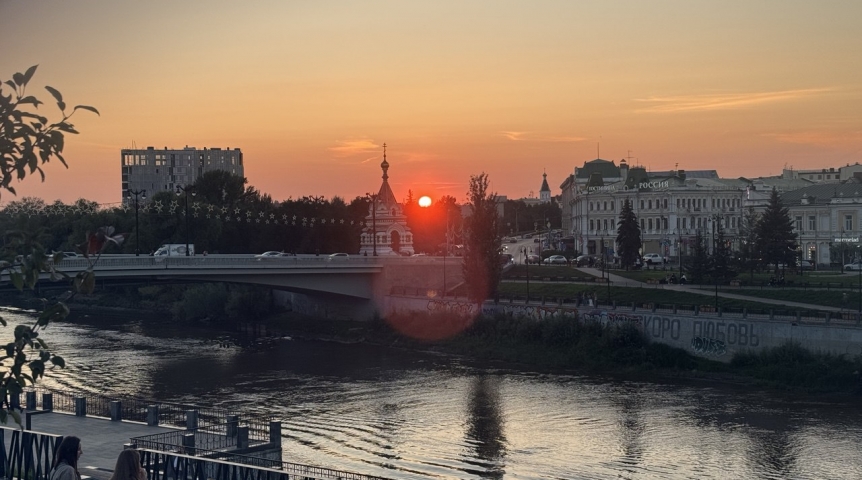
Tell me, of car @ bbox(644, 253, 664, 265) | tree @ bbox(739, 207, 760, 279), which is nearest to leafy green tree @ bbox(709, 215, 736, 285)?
tree @ bbox(739, 207, 760, 279)

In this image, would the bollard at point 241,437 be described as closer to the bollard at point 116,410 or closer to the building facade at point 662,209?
the bollard at point 116,410

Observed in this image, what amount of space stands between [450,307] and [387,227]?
709 inches

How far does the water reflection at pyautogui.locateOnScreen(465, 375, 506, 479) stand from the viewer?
34969mm

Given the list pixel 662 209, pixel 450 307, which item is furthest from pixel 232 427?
pixel 662 209

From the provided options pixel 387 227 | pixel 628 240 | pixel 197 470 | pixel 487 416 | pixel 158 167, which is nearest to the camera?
pixel 197 470

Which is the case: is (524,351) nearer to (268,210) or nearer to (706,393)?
(706,393)

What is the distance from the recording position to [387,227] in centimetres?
8356

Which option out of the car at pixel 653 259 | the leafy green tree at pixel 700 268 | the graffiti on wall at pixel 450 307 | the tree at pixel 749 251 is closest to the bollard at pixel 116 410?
the graffiti on wall at pixel 450 307

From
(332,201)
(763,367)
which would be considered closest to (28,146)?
(763,367)

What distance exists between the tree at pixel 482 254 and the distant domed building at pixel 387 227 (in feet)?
52.2

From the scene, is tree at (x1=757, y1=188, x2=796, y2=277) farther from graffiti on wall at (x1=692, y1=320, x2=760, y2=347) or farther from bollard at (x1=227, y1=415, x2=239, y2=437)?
bollard at (x1=227, y1=415, x2=239, y2=437)

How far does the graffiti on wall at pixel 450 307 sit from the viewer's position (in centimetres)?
6588

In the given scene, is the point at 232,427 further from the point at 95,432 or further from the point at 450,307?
the point at 450,307

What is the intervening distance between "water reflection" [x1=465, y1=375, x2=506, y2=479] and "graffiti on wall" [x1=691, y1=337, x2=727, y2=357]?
10.2 m
